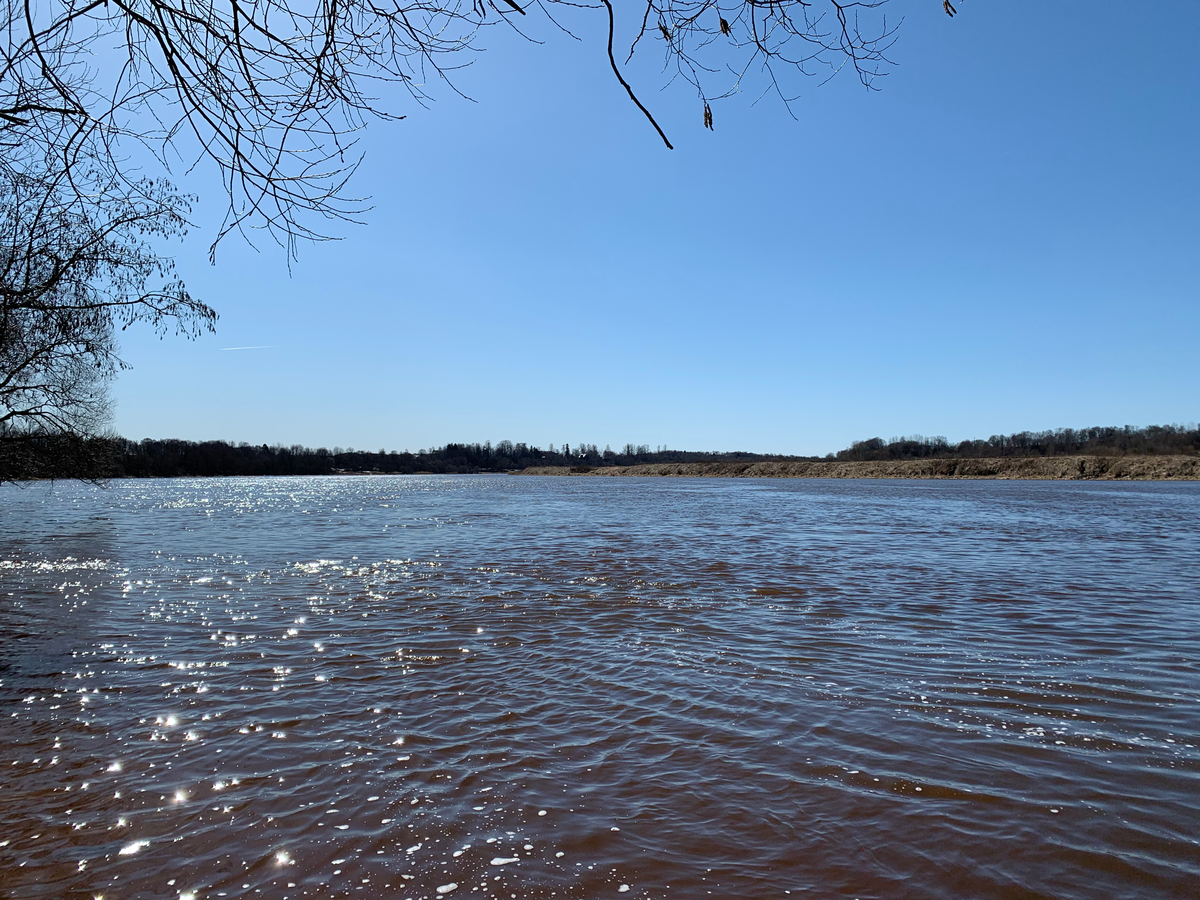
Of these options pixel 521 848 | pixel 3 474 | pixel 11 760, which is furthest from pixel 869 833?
pixel 3 474

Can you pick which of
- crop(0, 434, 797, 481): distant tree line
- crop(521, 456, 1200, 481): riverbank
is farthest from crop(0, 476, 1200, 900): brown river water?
crop(521, 456, 1200, 481): riverbank

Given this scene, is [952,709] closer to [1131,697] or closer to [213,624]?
[1131,697]

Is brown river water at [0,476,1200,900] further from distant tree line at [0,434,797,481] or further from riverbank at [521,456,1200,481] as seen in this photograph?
riverbank at [521,456,1200,481]

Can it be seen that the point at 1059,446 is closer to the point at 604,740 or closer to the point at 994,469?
the point at 994,469

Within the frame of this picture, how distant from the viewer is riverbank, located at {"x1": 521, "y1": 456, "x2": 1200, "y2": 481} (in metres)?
68.6

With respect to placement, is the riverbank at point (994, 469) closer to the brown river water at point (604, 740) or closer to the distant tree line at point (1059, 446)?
the distant tree line at point (1059, 446)

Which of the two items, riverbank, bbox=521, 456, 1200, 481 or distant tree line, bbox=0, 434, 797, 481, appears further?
riverbank, bbox=521, 456, 1200, 481

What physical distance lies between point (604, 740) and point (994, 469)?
9161 centimetres

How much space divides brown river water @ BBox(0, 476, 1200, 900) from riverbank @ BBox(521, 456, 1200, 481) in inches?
3005

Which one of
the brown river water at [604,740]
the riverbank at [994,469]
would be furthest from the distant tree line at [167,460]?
the riverbank at [994,469]

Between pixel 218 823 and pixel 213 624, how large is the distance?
5561 millimetres

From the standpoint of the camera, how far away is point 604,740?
14.6 ft

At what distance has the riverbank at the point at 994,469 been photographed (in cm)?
6862

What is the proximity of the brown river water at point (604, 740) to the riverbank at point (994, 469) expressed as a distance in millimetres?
76326
